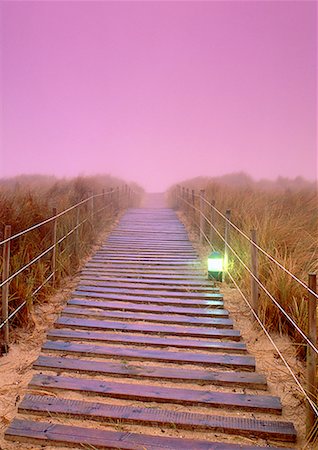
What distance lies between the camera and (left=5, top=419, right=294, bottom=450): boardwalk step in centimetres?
253

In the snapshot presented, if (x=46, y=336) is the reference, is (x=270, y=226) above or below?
above

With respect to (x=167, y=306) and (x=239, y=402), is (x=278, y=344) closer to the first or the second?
(x=239, y=402)

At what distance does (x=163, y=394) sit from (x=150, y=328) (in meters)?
1.16

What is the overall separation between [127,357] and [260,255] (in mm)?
2503

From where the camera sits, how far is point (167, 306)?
15.9ft

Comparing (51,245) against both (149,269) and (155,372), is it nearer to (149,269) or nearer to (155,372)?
(149,269)

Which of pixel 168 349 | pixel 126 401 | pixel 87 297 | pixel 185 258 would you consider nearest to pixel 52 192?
pixel 185 258

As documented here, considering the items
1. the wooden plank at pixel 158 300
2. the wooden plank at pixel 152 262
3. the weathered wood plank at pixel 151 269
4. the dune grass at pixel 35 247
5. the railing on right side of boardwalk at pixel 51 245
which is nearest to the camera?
the railing on right side of boardwalk at pixel 51 245

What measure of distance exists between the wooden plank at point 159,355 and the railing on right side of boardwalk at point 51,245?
0.56 metres

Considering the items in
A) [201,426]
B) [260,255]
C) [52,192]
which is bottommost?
[201,426]

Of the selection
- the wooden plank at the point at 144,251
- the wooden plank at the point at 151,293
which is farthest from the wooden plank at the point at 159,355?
the wooden plank at the point at 144,251

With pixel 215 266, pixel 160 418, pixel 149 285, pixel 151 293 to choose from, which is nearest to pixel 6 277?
pixel 160 418

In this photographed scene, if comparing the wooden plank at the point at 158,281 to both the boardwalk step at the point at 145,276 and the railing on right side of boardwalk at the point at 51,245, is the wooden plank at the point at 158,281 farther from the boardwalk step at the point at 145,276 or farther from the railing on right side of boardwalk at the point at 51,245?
the railing on right side of boardwalk at the point at 51,245

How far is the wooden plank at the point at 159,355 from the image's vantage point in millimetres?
3543
